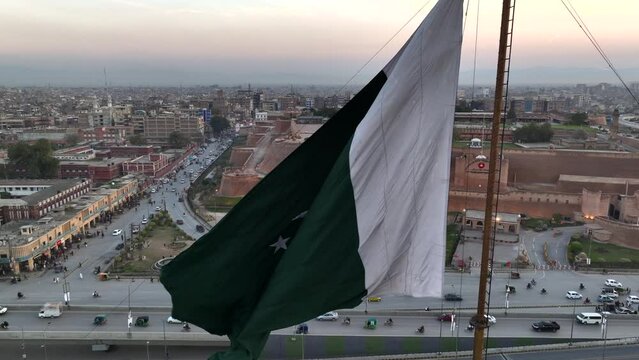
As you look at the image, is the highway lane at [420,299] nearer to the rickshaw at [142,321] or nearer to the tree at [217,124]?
the rickshaw at [142,321]

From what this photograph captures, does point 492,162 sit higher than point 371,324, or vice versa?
point 492,162

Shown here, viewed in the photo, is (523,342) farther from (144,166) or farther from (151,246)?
(144,166)

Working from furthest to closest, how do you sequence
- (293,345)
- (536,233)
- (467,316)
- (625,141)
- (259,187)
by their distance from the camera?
1. (625,141)
2. (536,233)
3. (467,316)
4. (293,345)
5. (259,187)

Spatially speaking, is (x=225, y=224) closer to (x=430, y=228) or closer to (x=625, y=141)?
(x=430, y=228)

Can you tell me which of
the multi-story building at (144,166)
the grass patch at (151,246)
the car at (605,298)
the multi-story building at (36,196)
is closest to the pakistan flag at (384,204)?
the car at (605,298)

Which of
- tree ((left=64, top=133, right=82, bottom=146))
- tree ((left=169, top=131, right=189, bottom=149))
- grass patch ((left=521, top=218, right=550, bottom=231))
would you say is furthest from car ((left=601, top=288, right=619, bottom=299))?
tree ((left=64, top=133, right=82, bottom=146))

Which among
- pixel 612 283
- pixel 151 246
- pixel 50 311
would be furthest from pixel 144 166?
pixel 612 283

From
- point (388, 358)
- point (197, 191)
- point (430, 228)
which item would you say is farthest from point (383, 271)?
point (197, 191)
